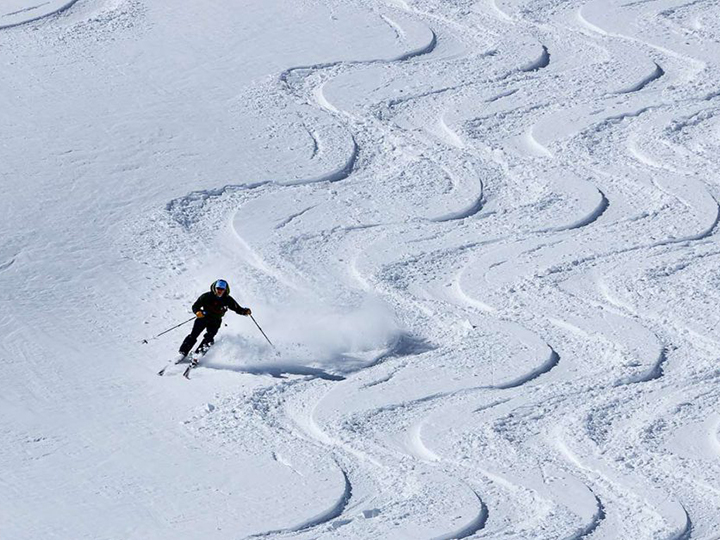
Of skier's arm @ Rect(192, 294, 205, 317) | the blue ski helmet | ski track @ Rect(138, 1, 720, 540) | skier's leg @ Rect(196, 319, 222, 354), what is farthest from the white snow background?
the blue ski helmet

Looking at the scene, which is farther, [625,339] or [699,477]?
[625,339]

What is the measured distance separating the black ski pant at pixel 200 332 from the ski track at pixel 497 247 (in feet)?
1.04

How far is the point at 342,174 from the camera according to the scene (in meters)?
18.5

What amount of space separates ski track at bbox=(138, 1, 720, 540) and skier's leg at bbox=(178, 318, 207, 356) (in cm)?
37

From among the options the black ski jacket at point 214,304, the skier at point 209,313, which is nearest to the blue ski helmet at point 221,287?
the skier at point 209,313

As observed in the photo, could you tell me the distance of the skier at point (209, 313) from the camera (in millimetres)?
14039

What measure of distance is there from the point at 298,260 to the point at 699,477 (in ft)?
19.0

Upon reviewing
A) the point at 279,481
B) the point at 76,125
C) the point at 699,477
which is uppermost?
the point at 76,125

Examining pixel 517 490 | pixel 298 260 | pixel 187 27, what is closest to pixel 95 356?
pixel 298 260

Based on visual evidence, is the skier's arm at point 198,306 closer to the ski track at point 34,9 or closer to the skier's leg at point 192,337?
the skier's leg at point 192,337

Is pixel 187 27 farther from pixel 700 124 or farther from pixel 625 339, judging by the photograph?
pixel 625 339

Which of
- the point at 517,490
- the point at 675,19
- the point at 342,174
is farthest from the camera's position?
the point at 675,19

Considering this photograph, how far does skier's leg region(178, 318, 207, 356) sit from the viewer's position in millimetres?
14164

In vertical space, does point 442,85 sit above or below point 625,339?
above
